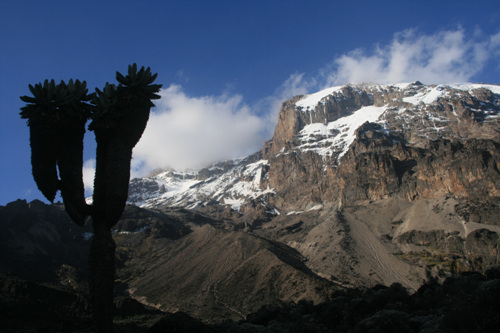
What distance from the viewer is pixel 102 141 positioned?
15844mm

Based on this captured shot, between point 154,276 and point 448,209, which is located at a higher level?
point 448,209

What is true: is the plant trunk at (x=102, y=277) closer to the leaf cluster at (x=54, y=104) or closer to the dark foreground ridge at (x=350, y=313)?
the leaf cluster at (x=54, y=104)

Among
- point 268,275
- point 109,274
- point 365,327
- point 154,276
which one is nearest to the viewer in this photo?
point 109,274

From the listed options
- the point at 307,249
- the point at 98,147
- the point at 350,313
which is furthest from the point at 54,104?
the point at 307,249

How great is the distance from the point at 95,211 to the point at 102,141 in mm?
3217

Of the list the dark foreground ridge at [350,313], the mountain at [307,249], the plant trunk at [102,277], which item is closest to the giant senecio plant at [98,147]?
the plant trunk at [102,277]

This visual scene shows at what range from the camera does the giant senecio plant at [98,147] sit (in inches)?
579

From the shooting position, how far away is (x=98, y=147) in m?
16.0

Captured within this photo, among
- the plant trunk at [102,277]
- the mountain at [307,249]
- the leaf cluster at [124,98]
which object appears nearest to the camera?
the plant trunk at [102,277]

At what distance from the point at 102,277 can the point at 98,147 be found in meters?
5.85

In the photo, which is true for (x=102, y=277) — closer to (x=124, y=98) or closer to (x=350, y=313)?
(x=124, y=98)

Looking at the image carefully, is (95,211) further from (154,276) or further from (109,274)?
(154,276)

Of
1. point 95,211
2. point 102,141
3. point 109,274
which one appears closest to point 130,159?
point 102,141

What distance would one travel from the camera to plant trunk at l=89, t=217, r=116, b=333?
562 inches
